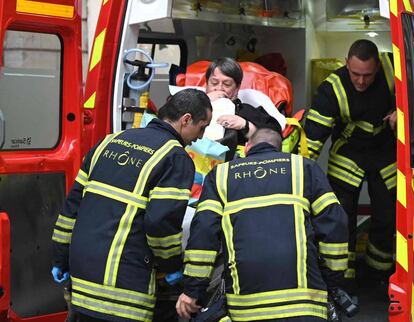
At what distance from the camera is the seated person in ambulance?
4.14m

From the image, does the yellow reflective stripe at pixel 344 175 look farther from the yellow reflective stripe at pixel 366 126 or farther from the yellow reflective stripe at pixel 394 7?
the yellow reflective stripe at pixel 394 7

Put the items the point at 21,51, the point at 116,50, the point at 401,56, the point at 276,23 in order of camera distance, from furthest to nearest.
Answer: the point at 276,23 < the point at 116,50 < the point at 21,51 < the point at 401,56

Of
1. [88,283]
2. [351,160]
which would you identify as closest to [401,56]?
[351,160]

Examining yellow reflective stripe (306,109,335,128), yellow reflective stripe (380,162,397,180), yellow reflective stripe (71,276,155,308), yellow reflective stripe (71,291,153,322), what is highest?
yellow reflective stripe (306,109,335,128)

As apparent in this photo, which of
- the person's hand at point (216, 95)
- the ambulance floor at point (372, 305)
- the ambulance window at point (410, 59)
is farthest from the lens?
the person's hand at point (216, 95)

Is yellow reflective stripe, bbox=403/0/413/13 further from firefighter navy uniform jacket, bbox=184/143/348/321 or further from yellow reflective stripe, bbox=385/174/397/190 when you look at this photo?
yellow reflective stripe, bbox=385/174/397/190

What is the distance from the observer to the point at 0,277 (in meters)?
3.47

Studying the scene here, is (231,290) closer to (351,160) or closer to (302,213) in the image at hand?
(302,213)

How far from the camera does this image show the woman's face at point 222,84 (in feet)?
14.6

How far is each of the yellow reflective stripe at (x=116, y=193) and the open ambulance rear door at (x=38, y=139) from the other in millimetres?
630

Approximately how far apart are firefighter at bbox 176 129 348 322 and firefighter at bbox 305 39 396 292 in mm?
1459

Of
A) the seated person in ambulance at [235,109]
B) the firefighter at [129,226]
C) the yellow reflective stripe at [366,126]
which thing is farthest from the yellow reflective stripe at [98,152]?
the yellow reflective stripe at [366,126]

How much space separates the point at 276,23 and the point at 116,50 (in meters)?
1.53

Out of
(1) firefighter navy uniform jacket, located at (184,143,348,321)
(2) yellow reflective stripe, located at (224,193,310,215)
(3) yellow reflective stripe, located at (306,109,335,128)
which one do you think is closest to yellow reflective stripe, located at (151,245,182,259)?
(1) firefighter navy uniform jacket, located at (184,143,348,321)
